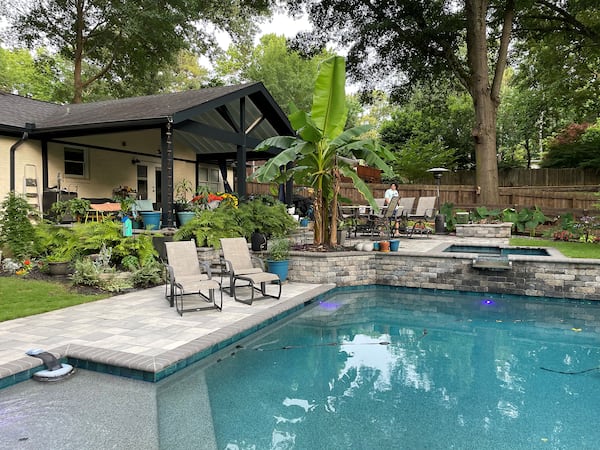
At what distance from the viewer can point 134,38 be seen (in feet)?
70.6

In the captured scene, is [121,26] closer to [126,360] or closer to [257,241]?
[257,241]

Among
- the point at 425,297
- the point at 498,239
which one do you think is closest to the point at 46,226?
the point at 425,297

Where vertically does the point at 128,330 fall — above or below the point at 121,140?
below

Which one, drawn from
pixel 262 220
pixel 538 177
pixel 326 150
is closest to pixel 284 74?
pixel 538 177

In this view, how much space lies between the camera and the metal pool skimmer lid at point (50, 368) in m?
3.86

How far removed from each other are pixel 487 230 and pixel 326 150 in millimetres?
8099

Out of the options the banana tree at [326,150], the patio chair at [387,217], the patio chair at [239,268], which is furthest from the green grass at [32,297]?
the patio chair at [387,217]

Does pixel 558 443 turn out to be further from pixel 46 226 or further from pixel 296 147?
pixel 46 226

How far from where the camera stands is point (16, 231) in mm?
8867

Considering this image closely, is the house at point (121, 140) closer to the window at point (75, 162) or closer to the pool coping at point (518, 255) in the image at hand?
the window at point (75, 162)

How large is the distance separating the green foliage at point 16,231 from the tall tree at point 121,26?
1328 cm

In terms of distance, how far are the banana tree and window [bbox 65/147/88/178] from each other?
273 inches

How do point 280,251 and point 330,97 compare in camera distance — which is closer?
point 330,97

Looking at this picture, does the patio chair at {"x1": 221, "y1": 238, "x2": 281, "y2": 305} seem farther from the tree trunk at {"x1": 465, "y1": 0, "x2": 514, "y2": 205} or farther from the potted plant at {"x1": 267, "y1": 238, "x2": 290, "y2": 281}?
the tree trunk at {"x1": 465, "y1": 0, "x2": 514, "y2": 205}
